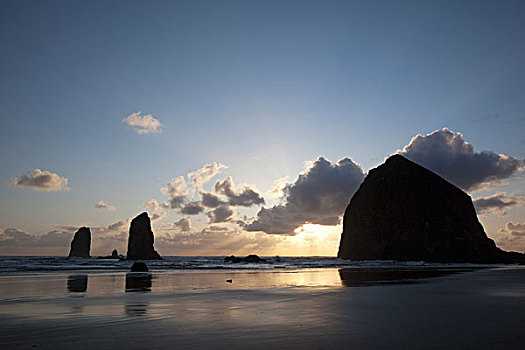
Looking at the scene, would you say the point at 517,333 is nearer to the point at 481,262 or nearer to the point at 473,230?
the point at 481,262

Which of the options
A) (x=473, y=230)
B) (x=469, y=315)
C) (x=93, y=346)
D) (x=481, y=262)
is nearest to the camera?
(x=93, y=346)

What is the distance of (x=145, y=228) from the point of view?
110688 mm

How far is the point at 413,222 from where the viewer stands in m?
85.7

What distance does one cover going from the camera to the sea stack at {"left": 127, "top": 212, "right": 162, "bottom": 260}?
105750 millimetres

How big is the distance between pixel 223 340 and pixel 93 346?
2326 millimetres

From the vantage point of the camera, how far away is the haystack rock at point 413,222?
7825 cm

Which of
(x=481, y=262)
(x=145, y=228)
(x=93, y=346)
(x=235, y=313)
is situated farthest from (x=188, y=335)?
(x=145, y=228)

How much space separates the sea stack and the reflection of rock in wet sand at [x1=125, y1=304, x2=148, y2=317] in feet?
329

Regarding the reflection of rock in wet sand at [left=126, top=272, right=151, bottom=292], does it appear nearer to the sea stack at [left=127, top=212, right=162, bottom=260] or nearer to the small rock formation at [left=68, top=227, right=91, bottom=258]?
the sea stack at [left=127, top=212, right=162, bottom=260]

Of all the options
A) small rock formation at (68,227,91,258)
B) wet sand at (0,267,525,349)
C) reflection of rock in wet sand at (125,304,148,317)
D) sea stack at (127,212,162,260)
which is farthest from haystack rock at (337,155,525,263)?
small rock formation at (68,227,91,258)

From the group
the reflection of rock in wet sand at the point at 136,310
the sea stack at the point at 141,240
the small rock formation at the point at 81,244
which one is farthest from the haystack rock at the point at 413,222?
the small rock formation at the point at 81,244

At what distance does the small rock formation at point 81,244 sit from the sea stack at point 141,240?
58.7 metres

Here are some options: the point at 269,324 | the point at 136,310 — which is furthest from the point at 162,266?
the point at 269,324

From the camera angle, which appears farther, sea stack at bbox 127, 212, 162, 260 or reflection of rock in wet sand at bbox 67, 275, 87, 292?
sea stack at bbox 127, 212, 162, 260
